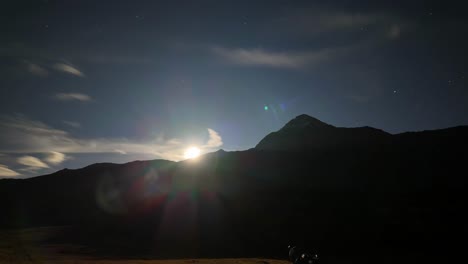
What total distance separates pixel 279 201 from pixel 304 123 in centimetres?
7233

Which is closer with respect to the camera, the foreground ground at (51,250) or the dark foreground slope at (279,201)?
the foreground ground at (51,250)

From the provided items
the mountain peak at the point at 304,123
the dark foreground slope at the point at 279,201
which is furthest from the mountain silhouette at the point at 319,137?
the dark foreground slope at the point at 279,201

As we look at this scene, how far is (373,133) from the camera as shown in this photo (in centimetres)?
10825

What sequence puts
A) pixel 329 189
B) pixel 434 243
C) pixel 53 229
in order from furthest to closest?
pixel 329 189 → pixel 53 229 → pixel 434 243

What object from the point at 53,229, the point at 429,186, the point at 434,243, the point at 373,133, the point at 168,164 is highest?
the point at 373,133

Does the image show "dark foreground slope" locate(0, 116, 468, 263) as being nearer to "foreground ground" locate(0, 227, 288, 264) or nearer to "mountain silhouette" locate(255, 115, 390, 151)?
"mountain silhouette" locate(255, 115, 390, 151)

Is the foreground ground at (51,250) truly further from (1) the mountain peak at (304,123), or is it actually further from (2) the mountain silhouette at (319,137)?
(1) the mountain peak at (304,123)

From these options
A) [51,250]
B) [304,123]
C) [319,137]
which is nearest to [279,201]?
[51,250]

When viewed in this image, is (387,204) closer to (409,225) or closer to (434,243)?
(409,225)

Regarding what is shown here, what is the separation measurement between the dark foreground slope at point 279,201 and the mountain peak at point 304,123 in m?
12.2

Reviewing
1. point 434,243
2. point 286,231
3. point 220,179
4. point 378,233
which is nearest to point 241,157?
point 220,179

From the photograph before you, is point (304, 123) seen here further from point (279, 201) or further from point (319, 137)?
point (279, 201)

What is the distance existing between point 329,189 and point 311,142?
3506 centimetres

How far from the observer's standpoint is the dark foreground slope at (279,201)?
50438 mm
